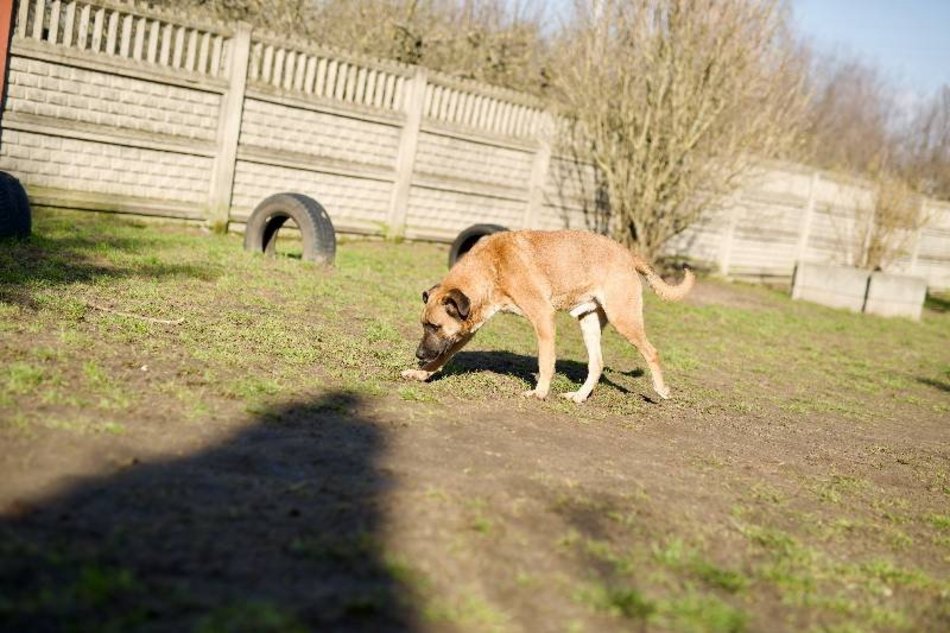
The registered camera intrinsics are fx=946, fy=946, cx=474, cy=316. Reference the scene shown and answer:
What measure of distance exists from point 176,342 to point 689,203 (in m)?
11.5

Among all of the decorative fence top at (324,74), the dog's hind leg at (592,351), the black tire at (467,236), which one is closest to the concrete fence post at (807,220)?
→ the decorative fence top at (324,74)

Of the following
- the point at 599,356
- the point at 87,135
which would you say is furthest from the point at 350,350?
the point at 87,135

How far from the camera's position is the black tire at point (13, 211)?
31.7ft

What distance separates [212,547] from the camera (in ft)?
11.3

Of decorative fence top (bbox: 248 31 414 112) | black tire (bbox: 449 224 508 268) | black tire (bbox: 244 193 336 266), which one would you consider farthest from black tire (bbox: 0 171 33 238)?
black tire (bbox: 449 224 508 268)

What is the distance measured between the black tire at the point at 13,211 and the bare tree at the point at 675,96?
9227mm

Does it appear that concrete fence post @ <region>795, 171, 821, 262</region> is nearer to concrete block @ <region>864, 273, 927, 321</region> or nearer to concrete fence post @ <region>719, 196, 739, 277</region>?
concrete fence post @ <region>719, 196, 739, 277</region>

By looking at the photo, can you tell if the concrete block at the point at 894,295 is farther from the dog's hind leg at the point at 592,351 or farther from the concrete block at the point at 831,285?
the dog's hind leg at the point at 592,351

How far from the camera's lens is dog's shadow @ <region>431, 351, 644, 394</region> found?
25.5 ft

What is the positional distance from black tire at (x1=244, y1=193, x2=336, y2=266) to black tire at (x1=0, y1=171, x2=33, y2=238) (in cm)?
275

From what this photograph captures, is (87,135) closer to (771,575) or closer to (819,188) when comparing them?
(771,575)

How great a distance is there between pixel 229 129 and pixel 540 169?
620 centimetres

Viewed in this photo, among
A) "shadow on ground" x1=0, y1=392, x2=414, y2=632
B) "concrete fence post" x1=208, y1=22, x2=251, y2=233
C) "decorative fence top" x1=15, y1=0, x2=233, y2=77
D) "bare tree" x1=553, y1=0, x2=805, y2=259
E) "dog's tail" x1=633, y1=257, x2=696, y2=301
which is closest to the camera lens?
"shadow on ground" x1=0, y1=392, x2=414, y2=632

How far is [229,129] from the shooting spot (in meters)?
13.7
